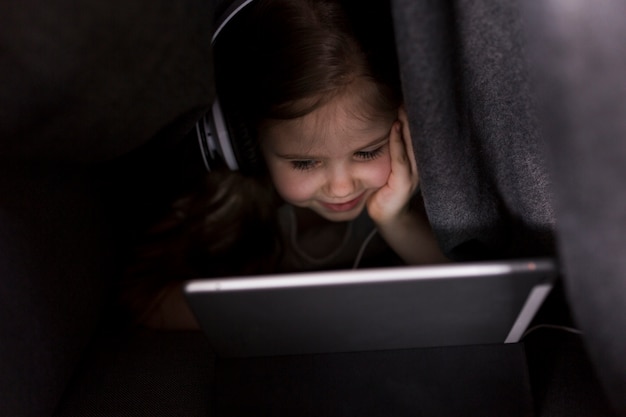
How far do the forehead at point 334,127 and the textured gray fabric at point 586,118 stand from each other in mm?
414

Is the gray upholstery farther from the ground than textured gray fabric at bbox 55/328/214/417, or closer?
farther from the ground

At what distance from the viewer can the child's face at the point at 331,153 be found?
80cm

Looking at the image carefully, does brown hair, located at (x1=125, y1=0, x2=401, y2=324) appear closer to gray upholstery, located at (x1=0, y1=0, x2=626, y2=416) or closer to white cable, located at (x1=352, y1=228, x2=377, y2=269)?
gray upholstery, located at (x1=0, y1=0, x2=626, y2=416)

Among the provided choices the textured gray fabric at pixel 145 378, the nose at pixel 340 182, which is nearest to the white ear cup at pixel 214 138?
the nose at pixel 340 182

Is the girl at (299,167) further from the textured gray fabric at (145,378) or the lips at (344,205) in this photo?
the textured gray fabric at (145,378)

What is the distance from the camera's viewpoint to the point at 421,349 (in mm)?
684

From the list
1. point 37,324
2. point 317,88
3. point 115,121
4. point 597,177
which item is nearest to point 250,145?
point 317,88

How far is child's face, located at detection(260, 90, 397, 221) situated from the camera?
803mm

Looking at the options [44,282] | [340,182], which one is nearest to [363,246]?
[340,182]

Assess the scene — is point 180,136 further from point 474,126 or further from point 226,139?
point 474,126

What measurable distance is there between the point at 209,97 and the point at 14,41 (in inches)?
8.2

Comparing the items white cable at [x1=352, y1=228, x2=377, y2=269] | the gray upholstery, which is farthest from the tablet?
white cable at [x1=352, y1=228, x2=377, y2=269]

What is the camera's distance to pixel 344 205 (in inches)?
39.2

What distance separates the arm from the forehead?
4 centimetres
